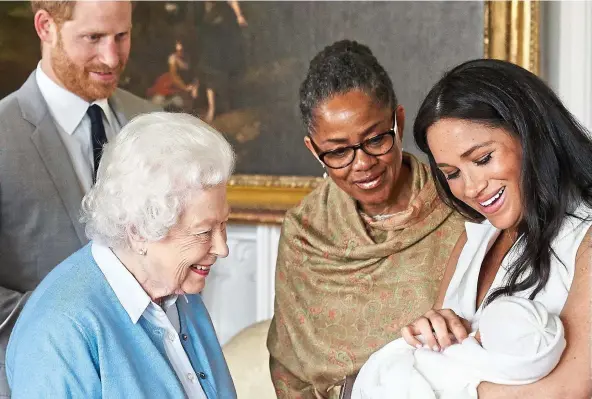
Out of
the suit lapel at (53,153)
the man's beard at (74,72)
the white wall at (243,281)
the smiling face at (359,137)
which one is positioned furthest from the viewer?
the white wall at (243,281)

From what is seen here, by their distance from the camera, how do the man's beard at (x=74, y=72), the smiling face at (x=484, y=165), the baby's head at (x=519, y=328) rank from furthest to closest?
the man's beard at (x=74, y=72), the smiling face at (x=484, y=165), the baby's head at (x=519, y=328)

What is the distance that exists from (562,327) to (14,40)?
11.5 ft

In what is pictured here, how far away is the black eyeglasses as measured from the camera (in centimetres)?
286

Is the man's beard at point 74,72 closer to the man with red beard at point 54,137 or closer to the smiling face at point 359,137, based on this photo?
A: the man with red beard at point 54,137

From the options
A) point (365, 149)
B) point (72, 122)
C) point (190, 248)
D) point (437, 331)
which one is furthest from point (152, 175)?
point (72, 122)

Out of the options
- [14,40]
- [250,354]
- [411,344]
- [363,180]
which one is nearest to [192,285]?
[411,344]

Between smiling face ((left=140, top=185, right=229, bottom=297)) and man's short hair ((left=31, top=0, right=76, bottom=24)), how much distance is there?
1357 mm

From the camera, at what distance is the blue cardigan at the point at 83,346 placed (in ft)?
6.77

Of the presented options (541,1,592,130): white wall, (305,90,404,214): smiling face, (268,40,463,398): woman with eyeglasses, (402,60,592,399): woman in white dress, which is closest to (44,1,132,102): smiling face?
(268,40,463,398): woman with eyeglasses

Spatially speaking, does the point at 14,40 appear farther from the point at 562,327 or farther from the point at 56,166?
the point at 562,327

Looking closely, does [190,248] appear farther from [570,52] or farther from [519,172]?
[570,52]

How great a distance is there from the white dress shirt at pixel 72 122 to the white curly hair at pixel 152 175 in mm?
1120

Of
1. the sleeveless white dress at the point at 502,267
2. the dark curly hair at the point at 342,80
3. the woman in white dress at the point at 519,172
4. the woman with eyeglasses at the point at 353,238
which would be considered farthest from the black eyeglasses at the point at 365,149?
the woman in white dress at the point at 519,172

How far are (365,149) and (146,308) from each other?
3.00 feet
